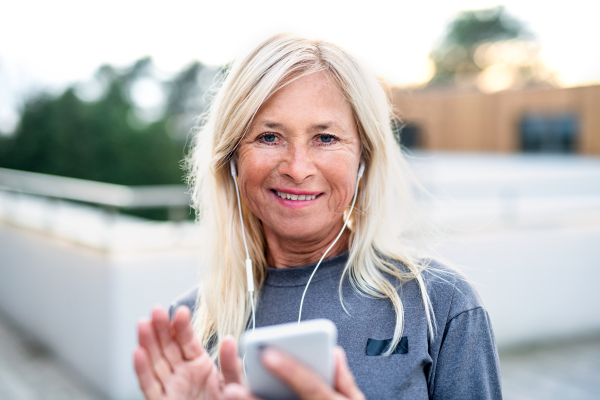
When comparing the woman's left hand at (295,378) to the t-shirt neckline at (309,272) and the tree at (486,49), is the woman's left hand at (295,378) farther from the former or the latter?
the tree at (486,49)

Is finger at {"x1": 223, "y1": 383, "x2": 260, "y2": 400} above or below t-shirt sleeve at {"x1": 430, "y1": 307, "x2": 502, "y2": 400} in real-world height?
above

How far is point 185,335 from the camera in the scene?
0.99 meters

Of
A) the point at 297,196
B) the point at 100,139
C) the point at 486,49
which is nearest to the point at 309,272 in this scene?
the point at 297,196

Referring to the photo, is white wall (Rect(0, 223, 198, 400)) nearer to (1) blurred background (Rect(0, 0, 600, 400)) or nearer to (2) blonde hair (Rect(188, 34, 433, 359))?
(1) blurred background (Rect(0, 0, 600, 400))

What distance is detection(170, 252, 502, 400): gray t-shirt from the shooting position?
124 cm

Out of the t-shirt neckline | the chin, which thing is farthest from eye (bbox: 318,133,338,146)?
the t-shirt neckline

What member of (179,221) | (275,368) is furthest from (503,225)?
(275,368)

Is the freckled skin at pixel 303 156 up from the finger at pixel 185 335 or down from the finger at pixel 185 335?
up

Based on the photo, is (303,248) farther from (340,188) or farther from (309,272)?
(340,188)

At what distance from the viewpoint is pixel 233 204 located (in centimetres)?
168

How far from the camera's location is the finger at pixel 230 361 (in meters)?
0.90

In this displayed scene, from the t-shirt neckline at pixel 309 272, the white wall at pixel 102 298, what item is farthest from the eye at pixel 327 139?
the white wall at pixel 102 298

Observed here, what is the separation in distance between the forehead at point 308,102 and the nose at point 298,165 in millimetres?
76

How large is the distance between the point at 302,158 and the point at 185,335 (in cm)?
57
